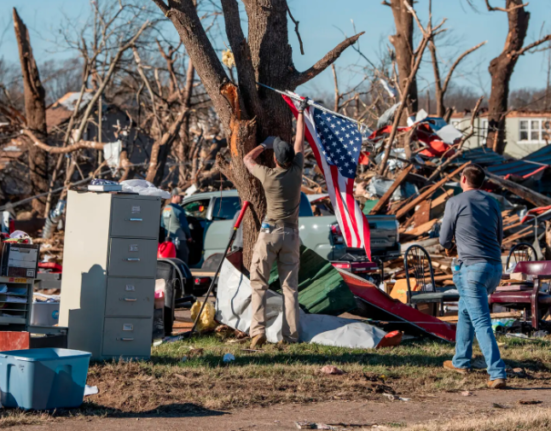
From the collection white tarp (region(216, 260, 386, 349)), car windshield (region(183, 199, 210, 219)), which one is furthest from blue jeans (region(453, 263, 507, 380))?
car windshield (region(183, 199, 210, 219))

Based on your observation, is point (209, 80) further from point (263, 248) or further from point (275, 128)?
point (263, 248)

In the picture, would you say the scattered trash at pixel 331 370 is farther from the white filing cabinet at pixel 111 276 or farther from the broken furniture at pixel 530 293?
the broken furniture at pixel 530 293

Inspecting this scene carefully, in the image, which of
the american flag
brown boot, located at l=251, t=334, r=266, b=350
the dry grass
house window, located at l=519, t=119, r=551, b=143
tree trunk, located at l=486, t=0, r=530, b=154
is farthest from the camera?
house window, located at l=519, t=119, r=551, b=143

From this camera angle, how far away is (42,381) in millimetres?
5191

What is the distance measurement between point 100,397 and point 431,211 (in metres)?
13.2

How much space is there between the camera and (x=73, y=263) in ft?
24.2

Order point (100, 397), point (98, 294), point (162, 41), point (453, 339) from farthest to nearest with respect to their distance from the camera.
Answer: point (162, 41) → point (453, 339) → point (98, 294) → point (100, 397)

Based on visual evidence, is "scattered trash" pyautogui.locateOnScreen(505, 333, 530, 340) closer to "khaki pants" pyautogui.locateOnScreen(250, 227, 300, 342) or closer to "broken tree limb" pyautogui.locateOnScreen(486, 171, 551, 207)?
"khaki pants" pyautogui.locateOnScreen(250, 227, 300, 342)

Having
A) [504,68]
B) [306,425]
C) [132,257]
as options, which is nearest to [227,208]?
[132,257]

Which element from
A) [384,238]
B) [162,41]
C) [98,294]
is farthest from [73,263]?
[162,41]

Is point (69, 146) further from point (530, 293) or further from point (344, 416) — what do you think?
point (344, 416)

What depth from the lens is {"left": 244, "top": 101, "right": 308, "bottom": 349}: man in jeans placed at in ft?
26.4

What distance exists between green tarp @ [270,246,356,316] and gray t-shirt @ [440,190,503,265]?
7.75 feet

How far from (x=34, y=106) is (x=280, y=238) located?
671 inches
